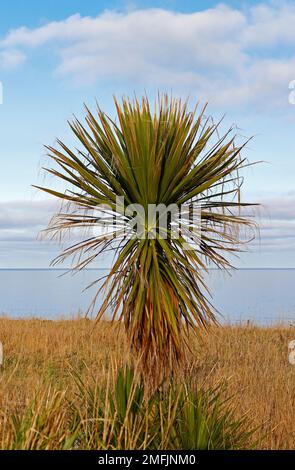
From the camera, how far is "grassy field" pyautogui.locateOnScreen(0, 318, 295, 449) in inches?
207

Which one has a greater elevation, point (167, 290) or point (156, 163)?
point (156, 163)

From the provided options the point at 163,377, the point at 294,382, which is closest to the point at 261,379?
the point at 294,382

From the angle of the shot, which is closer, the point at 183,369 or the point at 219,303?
the point at 183,369

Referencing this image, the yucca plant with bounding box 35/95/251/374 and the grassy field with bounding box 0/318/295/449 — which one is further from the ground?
the yucca plant with bounding box 35/95/251/374

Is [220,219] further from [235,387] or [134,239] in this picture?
[235,387]

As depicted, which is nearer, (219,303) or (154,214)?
(154,214)

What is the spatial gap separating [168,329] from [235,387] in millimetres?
2870

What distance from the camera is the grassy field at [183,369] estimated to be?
527 cm

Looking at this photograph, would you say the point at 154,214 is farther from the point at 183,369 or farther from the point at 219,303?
the point at 219,303

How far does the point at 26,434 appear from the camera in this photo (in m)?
3.57

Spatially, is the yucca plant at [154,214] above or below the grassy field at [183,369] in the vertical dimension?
above

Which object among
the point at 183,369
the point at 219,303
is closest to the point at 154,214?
the point at 183,369

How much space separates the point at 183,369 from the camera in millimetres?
5156

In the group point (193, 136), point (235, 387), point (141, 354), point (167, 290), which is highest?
point (193, 136)
